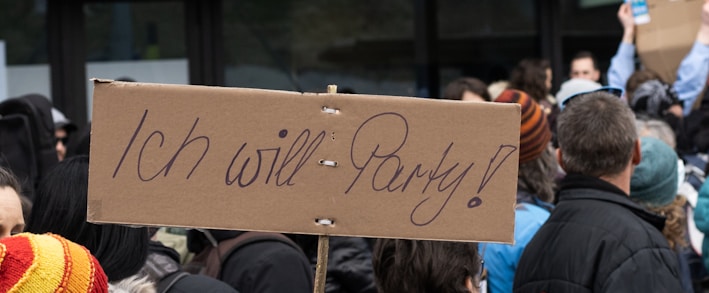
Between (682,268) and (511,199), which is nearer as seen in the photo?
(511,199)

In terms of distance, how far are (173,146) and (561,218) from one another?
138 centimetres

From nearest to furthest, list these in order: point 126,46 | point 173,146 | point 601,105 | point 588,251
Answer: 1. point 173,146
2. point 588,251
3. point 601,105
4. point 126,46

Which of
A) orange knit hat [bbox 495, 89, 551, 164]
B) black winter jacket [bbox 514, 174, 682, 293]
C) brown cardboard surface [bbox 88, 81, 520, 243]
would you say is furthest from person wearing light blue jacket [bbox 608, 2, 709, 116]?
brown cardboard surface [bbox 88, 81, 520, 243]

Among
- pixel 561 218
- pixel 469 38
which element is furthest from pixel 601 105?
pixel 469 38

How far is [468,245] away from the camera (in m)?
2.76

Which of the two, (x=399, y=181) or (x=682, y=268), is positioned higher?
(x=399, y=181)

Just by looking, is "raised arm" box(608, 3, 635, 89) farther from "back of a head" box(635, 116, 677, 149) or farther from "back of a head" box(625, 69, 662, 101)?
"back of a head" box(635, 116, 677, 149)

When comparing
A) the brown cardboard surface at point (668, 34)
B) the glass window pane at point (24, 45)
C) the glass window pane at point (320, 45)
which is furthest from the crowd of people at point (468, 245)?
the glass window pane at point (320, 45)

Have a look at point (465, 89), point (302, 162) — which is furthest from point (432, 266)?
point (465, 89)

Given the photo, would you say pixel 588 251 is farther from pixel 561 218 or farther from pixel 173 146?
pixel 173 146

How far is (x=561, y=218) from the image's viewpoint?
3312mm

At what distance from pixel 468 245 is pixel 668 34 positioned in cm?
388

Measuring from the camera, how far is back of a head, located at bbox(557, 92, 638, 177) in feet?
10.8

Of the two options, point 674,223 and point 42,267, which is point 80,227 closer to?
point 42,267
